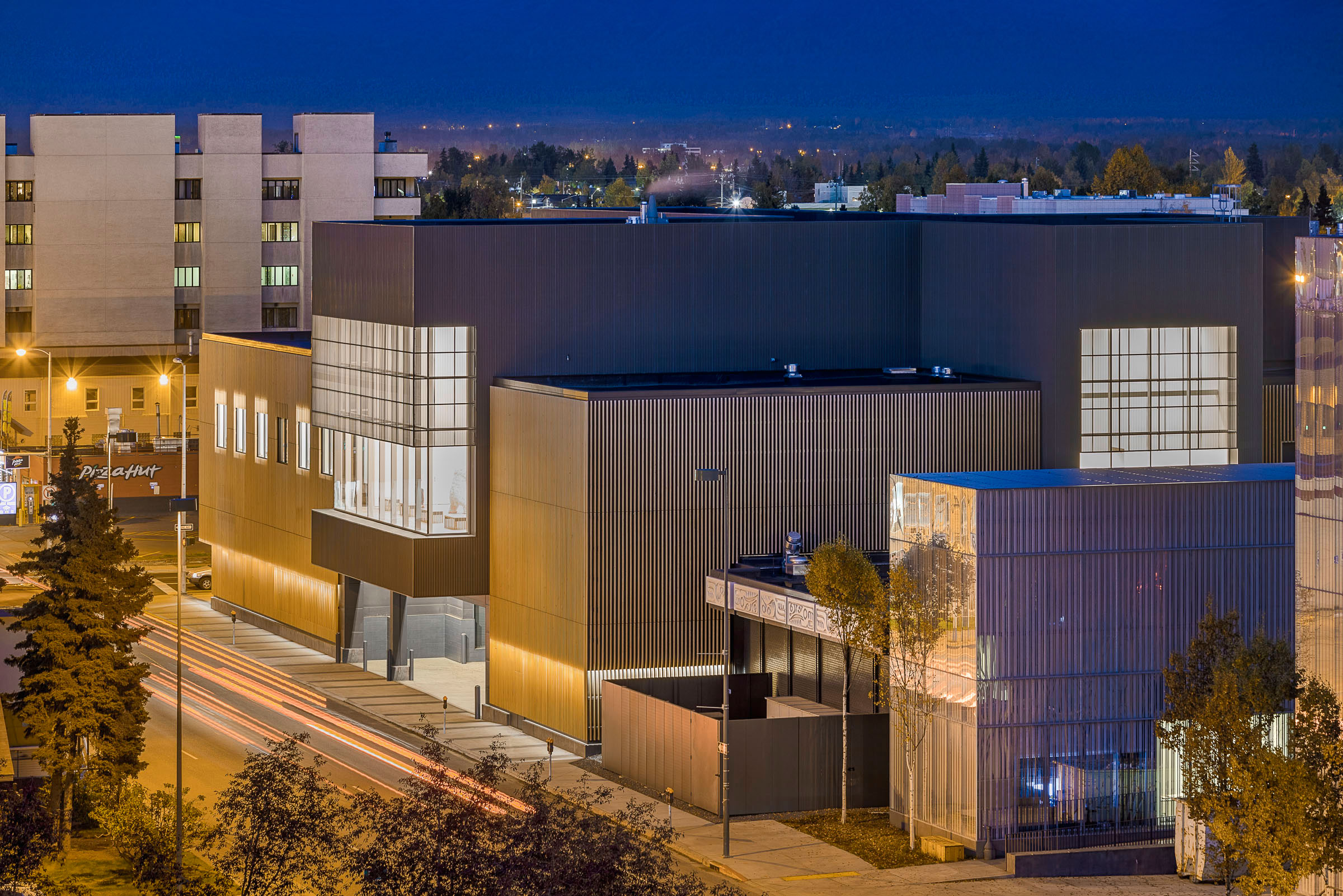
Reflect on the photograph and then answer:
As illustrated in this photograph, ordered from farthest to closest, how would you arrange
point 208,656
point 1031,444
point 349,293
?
point 208,656 → point 349,293 → point 1031,444

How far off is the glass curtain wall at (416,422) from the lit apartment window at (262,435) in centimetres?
1142

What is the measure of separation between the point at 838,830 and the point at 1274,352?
1471 inches

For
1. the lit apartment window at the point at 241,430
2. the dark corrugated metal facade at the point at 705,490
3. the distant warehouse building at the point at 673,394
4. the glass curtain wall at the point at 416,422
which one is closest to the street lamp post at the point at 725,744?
the dark corrugated metal facade at the point at 705,490

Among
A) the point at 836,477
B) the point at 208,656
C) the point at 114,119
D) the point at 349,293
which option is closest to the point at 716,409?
the point at 836,477

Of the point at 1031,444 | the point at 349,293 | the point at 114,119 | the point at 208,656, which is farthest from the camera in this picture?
the point at 114,119

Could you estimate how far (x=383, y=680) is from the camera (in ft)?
246

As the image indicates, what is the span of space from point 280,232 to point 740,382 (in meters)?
94.2

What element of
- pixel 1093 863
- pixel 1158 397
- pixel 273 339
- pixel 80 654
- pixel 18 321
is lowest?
pixel 1093 863

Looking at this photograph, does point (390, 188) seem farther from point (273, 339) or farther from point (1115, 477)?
point (1115, 477)

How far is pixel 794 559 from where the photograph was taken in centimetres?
6141

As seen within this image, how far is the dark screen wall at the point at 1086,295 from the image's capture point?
229 ft

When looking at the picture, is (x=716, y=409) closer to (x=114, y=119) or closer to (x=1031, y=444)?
(x=1031, y=444)

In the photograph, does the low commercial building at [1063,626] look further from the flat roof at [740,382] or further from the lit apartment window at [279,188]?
the lit apartment window at [279,188]

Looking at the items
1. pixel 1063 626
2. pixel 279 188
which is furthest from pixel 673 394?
pixel 279 188
